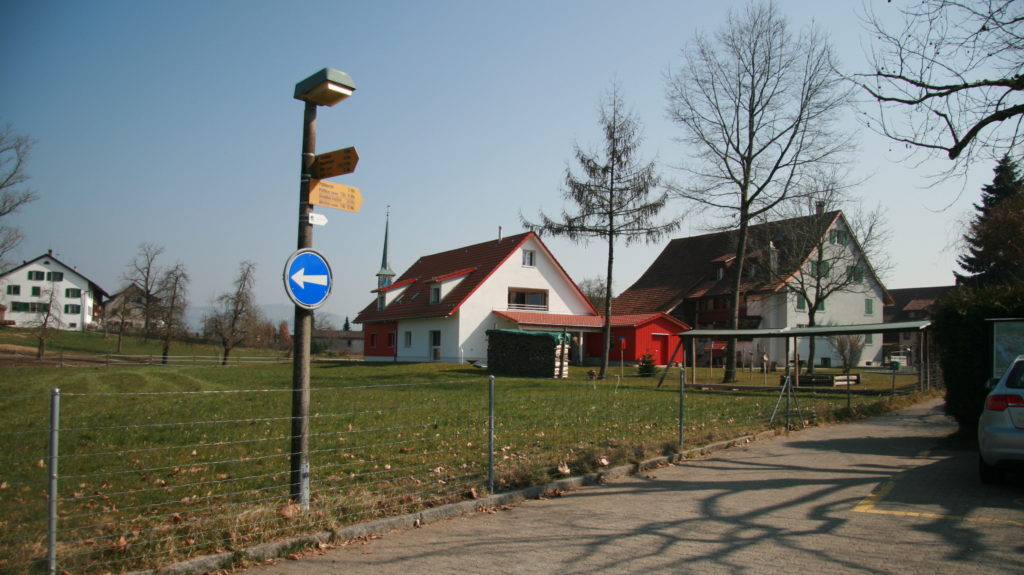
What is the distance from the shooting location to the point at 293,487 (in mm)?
6297

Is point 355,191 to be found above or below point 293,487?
above

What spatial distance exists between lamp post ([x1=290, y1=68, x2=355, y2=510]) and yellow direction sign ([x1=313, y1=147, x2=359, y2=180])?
0.35 ft

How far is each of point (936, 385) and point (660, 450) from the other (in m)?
19.0

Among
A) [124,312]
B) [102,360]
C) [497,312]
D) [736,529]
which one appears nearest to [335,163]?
[736,529]

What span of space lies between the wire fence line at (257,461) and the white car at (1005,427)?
383cm

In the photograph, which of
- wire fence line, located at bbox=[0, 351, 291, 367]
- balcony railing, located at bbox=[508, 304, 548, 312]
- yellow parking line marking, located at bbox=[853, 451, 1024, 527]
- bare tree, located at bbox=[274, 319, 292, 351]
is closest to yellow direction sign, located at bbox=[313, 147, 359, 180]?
yellow parking line marking, located at bbox=[853, 451, 1024, 527]

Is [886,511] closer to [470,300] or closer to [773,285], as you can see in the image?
[470,300]

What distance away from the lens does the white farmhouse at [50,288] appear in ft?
260

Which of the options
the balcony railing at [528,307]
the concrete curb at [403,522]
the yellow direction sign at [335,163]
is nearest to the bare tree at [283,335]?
the balcony railing at [528,307]

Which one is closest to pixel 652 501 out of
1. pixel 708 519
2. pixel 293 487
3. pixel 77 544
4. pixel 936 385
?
pixel 708 519

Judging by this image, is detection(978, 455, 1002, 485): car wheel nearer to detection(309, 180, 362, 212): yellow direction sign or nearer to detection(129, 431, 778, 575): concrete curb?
detection(129, 431, 778, 575): concrete curb

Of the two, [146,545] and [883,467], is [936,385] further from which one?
[146,545]

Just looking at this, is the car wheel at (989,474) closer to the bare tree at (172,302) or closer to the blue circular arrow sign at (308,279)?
the blue circular arrow sign at (308,279)

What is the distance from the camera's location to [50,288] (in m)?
79.9
